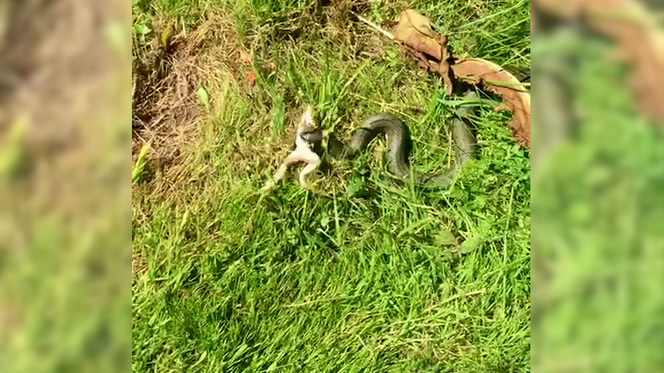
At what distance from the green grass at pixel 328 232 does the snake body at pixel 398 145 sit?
0.03m

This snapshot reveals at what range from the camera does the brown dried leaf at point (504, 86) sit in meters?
1.95

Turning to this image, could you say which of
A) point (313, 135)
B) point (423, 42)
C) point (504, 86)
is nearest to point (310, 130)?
point (313, 135)

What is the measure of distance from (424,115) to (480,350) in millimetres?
690

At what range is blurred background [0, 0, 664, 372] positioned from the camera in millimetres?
817

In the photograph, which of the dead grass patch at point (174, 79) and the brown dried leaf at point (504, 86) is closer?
the brown dried leaf at point (504, 86)

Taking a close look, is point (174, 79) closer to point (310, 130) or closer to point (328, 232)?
point (310, 130)

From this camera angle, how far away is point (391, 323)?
2002mm

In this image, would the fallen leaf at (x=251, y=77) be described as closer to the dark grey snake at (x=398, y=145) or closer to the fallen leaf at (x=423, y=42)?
the dark grey snake at (x=398, y=145)
